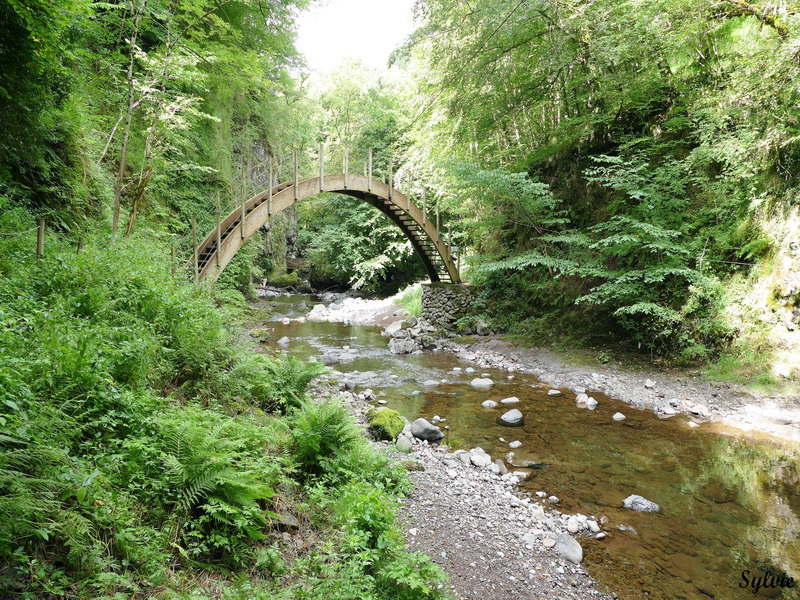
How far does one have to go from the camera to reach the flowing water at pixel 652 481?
3.62 metres

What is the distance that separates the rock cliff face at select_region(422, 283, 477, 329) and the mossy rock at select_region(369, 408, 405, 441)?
26.6 feet

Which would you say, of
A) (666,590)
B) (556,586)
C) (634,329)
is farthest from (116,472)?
(634,329)

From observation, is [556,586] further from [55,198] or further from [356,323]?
[356,323]

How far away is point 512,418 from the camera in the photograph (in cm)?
691

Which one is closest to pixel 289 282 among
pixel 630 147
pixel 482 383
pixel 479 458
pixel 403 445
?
pixel 482 383

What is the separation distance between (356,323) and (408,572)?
15011mm

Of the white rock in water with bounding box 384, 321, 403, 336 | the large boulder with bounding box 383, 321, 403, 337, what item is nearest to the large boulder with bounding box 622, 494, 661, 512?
the large boulder with bounding box 383, 321, 403, 337

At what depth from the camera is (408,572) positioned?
109 inches

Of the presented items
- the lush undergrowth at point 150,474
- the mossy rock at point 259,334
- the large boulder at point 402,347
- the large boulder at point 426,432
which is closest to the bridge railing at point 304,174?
the mossy rock at point 259,334

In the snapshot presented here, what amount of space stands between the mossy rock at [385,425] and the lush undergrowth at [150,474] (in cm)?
135

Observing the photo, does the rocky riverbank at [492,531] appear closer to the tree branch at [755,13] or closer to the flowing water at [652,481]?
the flowing water at [652,481]

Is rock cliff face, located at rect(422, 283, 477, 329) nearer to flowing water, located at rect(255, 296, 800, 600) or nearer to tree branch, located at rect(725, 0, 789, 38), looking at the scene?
flowing water, located at rect(255, 296, 800, 600)

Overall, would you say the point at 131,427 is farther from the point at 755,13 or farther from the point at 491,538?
the point at 755,13

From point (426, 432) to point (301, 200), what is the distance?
10082mm
